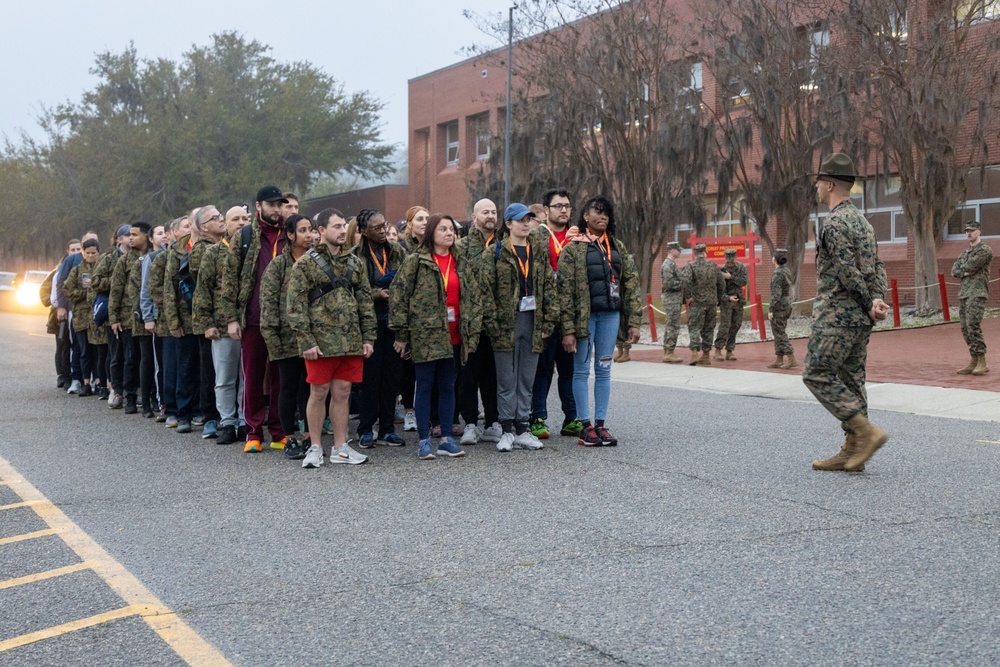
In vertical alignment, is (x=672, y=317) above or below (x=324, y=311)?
below

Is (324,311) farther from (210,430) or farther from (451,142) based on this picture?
(451,142)

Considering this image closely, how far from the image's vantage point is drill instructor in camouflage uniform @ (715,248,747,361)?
17562mm

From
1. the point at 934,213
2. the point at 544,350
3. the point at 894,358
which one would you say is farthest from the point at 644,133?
the point at 544,350

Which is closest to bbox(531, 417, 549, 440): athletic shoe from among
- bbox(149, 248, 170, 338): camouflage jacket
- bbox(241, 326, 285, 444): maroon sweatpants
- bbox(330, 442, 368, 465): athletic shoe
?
bbox(330, 442, 368, 465): athletic shoe

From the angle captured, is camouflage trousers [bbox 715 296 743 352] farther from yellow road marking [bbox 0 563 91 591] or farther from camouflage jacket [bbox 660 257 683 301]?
yellow road marking [bbox 0 563 91 591]

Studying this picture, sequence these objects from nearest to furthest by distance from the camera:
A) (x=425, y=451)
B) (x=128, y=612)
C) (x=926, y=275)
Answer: (x=128, y=612) < (x=425, y=451) < (x=926, y=275)

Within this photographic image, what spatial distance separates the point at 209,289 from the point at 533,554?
4.72 meters

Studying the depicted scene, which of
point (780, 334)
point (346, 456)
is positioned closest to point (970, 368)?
point (780, 334)

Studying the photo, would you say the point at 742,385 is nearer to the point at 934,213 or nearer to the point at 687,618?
the point at 687,618

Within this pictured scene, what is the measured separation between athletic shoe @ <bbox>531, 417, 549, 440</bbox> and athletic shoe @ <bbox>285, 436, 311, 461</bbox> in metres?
1.92

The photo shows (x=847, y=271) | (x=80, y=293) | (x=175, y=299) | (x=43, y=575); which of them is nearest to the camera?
(x=43, y=575)

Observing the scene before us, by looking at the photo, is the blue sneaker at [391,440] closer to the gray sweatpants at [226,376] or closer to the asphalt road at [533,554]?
the asphalt road at [533,554]

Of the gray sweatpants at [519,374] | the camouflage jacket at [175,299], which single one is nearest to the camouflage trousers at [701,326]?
the gray sweatpants at [519,374]

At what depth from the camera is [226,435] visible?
933cm
